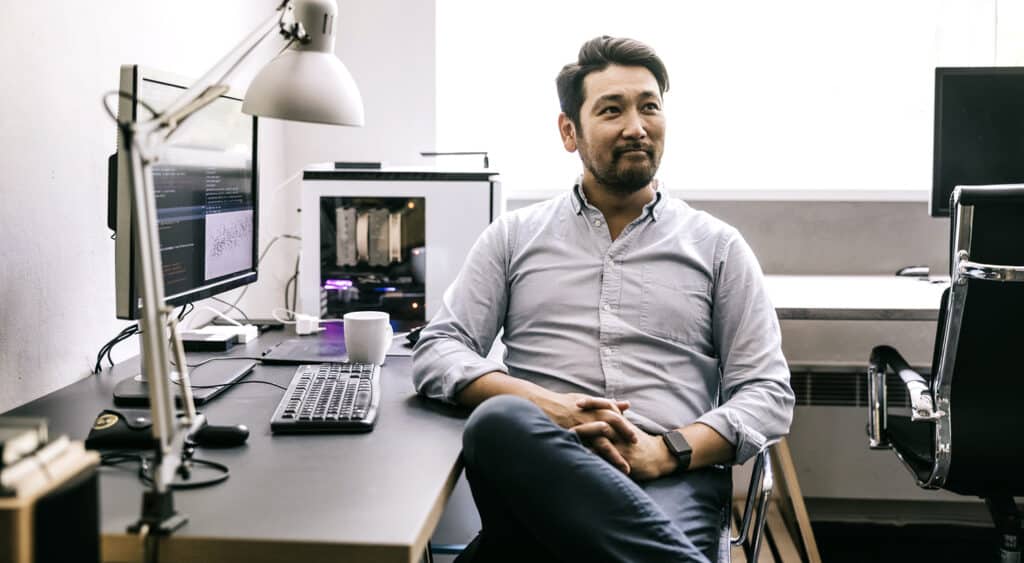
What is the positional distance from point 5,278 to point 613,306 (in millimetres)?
1035

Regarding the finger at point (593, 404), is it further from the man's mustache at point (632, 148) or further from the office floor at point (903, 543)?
the office floor at point (903, 543)

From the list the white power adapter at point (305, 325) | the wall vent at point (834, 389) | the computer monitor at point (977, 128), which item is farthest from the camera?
the wall vent at point (834, 389)

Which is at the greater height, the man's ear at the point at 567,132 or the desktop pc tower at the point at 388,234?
the man's ear at the point at 567,132

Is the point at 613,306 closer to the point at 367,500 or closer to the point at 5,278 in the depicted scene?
the point at 367,500

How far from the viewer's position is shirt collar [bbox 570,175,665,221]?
72.1 inches

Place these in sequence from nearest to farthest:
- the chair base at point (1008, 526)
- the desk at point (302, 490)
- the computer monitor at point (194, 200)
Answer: the desk at point (302, 490), the computer monitor at point (194, 200), the chair base at point (1008, 526)

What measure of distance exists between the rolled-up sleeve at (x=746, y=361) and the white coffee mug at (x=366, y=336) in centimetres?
62

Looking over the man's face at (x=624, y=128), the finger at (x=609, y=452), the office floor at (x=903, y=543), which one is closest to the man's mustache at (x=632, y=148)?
the man's face at (x=624, y=128)

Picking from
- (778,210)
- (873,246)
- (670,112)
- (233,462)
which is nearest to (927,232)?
(873,246)

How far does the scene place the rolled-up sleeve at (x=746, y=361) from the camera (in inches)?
61.4

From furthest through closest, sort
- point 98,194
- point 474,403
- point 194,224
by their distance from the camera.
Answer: point 98,194, point 194,224, point 474,403

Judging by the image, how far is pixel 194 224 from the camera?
1.67 metres

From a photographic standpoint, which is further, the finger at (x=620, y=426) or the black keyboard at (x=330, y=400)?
the finger at (x=620, y=426)

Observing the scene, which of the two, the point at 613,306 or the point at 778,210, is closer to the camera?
the point at 613,306
